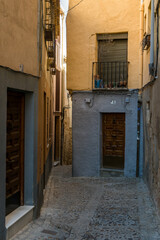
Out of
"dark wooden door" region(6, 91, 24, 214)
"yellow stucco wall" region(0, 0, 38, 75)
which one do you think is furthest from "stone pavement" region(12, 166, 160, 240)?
"yellow stucco wall" region(0, 0, 38, 75)

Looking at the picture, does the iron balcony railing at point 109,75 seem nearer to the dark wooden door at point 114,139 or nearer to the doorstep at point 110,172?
the dark wooden door at point 114,139

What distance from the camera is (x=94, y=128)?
466 inches

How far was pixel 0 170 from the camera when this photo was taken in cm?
465

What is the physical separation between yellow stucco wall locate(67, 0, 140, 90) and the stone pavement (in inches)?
163

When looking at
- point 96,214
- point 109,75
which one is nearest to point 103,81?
point 109,75

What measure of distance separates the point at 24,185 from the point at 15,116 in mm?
1433

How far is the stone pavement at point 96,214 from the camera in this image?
564 cm

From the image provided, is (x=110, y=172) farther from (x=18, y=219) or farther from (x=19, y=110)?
(x=18, y=219)

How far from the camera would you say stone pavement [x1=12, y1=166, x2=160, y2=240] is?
5.64m

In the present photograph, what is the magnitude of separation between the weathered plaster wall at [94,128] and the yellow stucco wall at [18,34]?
18.9 feet

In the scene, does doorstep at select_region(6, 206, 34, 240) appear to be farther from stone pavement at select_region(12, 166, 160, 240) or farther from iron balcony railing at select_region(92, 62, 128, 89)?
iron balcony railing at select_region(92, 62, 128, 89)

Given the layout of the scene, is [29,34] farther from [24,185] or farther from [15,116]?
[24,185]

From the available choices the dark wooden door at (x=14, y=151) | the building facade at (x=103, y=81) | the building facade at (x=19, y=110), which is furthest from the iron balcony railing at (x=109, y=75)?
the dark wooden door at (x=14, y=151)

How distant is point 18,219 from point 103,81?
772 centimetres
